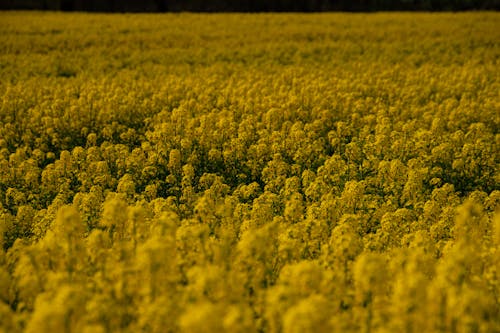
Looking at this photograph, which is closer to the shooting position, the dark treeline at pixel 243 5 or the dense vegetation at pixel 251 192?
the dense vegetation at pixel 251 192

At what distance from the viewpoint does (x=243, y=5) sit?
1518 inches

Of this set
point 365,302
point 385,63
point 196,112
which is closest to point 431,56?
point 385,63

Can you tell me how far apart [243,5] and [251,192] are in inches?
1345

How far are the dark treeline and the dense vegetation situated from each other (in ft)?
68.7

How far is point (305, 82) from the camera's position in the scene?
12500 mm

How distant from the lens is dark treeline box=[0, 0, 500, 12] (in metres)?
38.5

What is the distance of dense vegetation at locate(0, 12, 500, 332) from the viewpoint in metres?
3.27

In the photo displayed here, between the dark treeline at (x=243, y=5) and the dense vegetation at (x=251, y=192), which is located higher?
the dark treeline at (x=243, y=5)

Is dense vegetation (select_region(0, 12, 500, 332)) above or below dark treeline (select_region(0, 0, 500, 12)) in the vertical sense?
below

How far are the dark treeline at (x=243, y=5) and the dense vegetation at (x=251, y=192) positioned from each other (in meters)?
21.0

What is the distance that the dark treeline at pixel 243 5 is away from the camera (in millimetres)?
38531

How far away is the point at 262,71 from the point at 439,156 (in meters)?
8.22

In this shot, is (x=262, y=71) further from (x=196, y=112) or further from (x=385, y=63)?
(x=196, y=112)

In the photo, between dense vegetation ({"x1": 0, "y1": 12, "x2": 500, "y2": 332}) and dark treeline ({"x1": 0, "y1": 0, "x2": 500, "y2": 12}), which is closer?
dense vegetation ({"x1": 0, "y1": 12, "x2": 500, "y2": 332})
